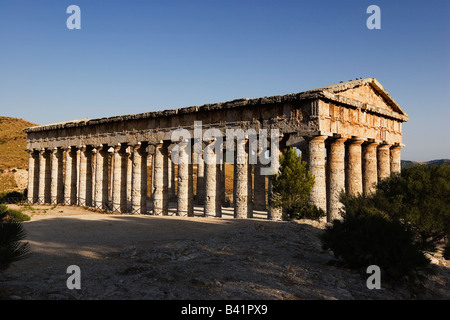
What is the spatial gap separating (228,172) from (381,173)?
52.7 meters

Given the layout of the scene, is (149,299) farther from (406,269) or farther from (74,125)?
(74,125)

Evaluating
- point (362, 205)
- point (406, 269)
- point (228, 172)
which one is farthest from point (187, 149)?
point (228, 172)

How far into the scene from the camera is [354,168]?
905 inches

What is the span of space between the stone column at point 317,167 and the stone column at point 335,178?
1318mm

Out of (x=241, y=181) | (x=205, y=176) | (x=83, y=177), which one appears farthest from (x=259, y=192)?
(x=83, y=177)

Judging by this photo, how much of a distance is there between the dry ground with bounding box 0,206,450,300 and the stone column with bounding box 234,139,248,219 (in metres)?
7.34

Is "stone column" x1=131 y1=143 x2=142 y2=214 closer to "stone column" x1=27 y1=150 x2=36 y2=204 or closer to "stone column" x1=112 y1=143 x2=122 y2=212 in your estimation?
"stone column" x1=112 y1=143 x2=122 y2=212

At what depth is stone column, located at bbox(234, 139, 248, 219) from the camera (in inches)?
875

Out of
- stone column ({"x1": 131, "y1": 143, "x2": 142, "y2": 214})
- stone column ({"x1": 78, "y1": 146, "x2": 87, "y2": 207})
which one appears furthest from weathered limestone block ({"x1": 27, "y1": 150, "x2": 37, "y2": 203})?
stone column ({"x1": 131, "y1": 143, "x2": 142, "y2": 214})

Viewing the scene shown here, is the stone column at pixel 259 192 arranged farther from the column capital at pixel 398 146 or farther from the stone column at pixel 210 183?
the column capital at pixel 398 146

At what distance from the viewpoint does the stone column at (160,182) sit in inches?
1048

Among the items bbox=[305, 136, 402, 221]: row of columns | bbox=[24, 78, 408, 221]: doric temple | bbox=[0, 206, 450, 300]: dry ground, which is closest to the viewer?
bbox=[0, 206, 450, 300]: dry ground

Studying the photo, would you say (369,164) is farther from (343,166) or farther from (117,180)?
(117,180)
